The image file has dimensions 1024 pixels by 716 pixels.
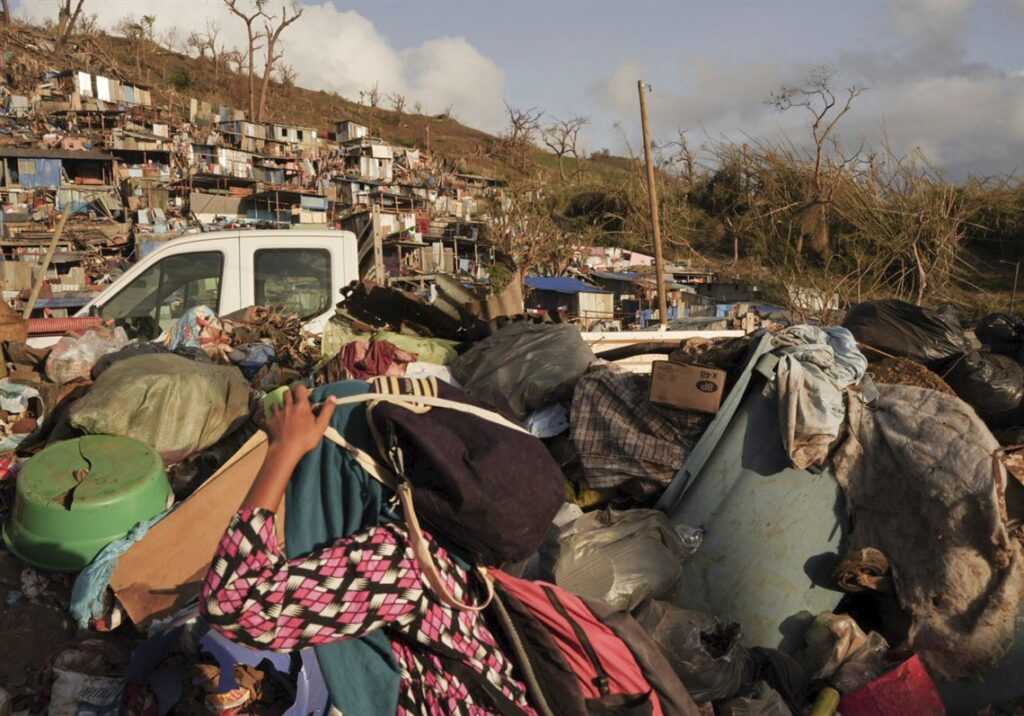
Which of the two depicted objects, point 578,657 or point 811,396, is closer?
point 578,657

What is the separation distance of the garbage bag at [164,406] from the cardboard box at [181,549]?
726 millimetres

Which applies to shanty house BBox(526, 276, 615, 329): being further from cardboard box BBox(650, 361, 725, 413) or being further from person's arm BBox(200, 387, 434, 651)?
person's arm BBox(200, 387, 434, 651)

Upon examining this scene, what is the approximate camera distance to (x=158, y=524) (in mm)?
2785

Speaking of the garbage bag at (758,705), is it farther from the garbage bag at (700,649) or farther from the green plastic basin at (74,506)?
the green plastic basin at (74,506)

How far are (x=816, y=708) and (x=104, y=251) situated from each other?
79.1 feet

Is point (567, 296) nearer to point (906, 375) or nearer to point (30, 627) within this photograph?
point (906, 375)

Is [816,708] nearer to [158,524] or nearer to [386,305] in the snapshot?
[158,524]

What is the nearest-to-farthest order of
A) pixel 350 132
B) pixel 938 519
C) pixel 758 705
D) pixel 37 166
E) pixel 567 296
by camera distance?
pixel 758 705
pixel 938 519
pixel 567 296
pixel 37 166
pixel 350 132

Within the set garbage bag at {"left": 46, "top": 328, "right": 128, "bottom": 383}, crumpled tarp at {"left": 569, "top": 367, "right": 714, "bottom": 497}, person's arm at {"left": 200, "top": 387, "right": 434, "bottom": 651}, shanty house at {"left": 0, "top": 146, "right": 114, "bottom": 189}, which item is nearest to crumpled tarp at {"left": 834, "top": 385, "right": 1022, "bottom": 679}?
crumpled tarp at {"left": 569, "top": 367, "right": 714, "bottom": 497}

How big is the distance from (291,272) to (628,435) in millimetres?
3025

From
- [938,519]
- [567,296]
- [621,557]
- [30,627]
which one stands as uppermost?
[567,296]

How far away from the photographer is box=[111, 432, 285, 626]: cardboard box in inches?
102

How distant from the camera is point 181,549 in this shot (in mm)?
2713

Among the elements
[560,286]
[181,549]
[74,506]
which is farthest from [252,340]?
[560,286]
